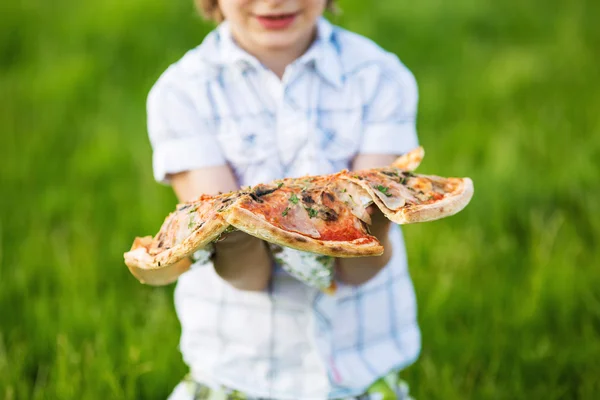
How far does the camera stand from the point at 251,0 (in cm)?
187

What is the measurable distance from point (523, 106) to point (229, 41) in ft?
8.70

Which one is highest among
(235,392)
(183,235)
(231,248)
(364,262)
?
(183,235)

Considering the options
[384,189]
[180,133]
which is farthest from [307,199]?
[180,133]

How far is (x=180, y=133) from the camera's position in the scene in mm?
1932

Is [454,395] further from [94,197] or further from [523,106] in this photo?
[523,106]

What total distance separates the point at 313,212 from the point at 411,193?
20cm

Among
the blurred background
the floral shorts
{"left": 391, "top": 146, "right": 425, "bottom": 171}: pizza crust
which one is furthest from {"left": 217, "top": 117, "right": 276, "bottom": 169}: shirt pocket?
the blurred background

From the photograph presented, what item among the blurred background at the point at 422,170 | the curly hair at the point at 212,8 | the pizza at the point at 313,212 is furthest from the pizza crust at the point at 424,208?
the blurred background at the point at 422,170

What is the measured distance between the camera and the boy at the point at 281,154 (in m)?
1.92

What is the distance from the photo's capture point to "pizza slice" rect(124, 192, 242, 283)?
4.43 ft

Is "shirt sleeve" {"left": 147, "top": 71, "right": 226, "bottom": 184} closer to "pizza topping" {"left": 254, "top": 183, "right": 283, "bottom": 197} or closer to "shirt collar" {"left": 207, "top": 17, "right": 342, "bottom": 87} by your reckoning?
"shirt collar" {"left": 207, "top": 17, "right": 342, "bottom": 87}

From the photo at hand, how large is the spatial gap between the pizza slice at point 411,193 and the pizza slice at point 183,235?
0.25 meters

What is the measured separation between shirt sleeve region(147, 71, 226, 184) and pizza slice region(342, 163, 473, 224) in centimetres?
47

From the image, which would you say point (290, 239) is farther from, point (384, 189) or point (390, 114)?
point (390, 114)
